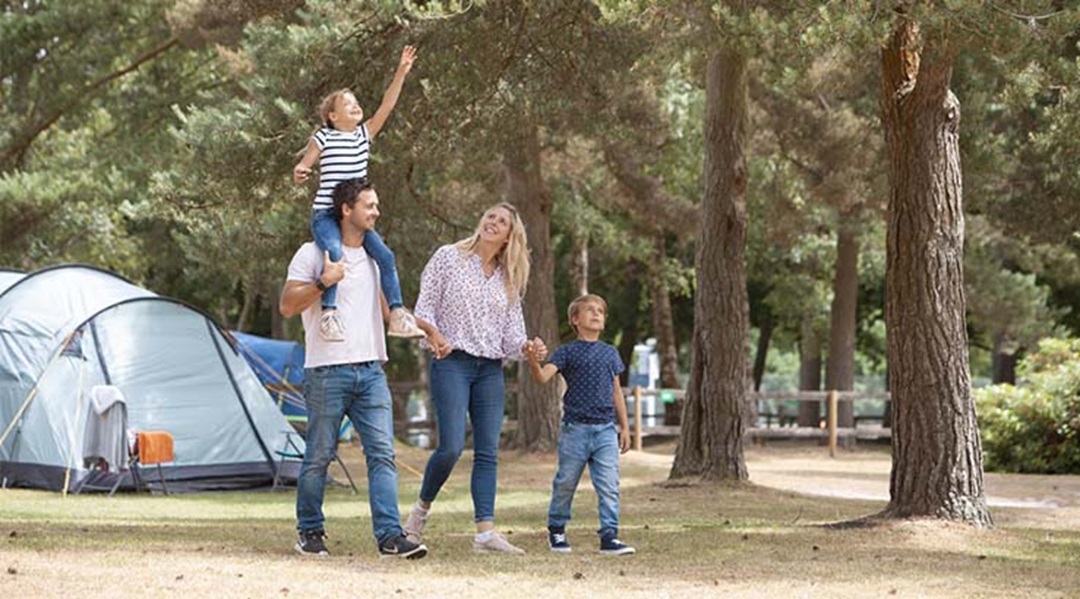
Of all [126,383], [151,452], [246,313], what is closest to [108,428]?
[151,452]

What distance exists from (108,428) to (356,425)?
803 cm

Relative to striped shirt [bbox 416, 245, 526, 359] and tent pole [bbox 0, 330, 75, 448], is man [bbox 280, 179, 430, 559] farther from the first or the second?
tent pole [bbox 0, 330, 75, 448]

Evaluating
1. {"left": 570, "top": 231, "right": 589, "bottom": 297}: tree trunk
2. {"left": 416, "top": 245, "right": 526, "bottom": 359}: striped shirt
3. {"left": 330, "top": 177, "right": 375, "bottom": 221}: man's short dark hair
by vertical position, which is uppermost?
{"left": 570, "top": 231, "right": 589, "bottom": 297}: tree trunk

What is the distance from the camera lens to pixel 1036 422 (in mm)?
23531

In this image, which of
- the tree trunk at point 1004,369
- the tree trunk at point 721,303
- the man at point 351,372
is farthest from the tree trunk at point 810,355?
the man at point 351,372

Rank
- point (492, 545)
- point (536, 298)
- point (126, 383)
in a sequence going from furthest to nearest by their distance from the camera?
point (536, 298)
point (126, 383)
point (492, 545)

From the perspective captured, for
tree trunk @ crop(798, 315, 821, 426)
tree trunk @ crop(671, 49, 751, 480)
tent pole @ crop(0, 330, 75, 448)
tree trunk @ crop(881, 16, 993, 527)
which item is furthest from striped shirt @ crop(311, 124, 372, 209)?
tree trunk @ crop(798, 315, 821, 426)

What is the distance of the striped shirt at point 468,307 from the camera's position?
9016mm

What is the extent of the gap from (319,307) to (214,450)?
8.91 metres

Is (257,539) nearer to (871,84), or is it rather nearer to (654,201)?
(871,84)

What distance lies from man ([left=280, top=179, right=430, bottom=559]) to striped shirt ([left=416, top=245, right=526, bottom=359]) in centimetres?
33

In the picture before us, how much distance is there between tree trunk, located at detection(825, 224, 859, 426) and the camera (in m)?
30.8

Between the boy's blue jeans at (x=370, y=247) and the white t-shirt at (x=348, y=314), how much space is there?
60mm

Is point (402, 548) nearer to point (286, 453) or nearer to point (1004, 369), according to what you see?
point (286, 453)
